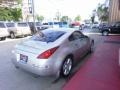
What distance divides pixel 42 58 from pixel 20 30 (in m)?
14.0

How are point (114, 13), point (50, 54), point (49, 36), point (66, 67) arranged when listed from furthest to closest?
1. point (114, 13)
2. point (49, 36)
3. point (66, 67)
4. point (50, 54)

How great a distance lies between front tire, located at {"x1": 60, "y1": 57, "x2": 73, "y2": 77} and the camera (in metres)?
4.75

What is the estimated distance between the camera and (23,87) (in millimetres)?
4367

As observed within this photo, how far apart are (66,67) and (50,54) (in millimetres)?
841

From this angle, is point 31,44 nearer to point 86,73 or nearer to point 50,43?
point 50,43

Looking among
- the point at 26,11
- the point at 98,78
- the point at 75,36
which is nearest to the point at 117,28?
the point at 75,36

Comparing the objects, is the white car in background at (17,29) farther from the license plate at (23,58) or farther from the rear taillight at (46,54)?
the rear taillight at (46,54)

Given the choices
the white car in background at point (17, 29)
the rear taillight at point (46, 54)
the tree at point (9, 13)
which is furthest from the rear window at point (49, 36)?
the tree at point (9, 13)

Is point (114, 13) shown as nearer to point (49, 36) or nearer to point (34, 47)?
point (49, 36)

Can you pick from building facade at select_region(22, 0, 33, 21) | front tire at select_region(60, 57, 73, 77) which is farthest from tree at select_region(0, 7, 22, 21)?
front tire at select_region(60, 57, 73, 77)

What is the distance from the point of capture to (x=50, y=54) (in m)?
4.35

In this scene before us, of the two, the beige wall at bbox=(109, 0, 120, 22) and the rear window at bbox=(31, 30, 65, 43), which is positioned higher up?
the beige wall at bbox=(109, 0, 120, 22)

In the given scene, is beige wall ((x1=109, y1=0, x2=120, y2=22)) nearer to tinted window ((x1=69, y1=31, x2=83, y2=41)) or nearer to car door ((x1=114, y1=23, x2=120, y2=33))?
car door ((x1=114, y1=23, x2=120, y2=33))

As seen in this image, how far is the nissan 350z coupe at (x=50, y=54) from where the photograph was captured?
4295 mm
